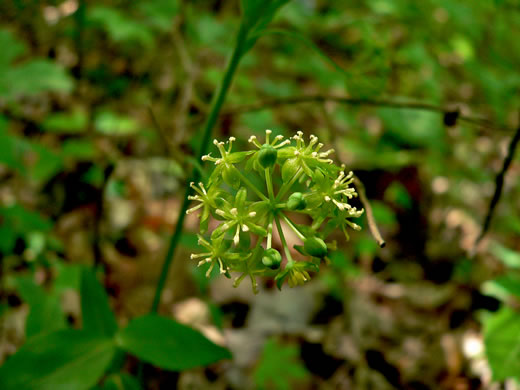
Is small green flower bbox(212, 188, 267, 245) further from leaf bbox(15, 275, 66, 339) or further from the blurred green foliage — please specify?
leaf bbox(15, 275, 66, 339)

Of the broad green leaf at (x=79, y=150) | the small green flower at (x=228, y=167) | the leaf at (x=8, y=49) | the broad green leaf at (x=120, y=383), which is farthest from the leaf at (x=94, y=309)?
the broad green leaf at (x=79, y=150)

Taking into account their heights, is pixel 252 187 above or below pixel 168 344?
above

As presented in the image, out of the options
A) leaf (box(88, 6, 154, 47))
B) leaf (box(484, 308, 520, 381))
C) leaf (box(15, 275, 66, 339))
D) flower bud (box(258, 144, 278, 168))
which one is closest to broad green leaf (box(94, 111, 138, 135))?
leaf (box(88, 6, 154, 47))

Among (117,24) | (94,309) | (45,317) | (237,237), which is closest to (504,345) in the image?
(237,237)

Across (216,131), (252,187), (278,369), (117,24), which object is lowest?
(278,369)

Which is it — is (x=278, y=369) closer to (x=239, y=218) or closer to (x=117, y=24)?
(x=239, y=218)

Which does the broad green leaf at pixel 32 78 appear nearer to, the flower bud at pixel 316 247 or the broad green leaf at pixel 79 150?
the broad green leaf at pixel 79 150

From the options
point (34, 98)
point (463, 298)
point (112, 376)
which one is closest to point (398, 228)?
point (463, 298)

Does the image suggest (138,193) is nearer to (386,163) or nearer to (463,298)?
(386,163)
